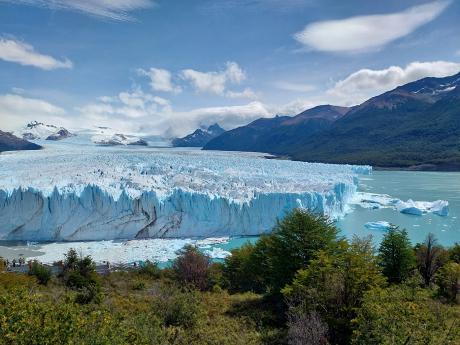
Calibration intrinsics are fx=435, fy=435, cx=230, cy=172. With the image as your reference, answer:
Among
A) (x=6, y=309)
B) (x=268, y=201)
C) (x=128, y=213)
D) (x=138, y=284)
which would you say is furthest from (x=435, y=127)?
(x=6, y=309)

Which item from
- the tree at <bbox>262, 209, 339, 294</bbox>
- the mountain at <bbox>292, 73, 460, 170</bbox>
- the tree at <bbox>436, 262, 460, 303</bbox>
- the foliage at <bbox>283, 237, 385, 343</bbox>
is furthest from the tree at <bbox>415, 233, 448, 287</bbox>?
the mountain at <bbox>292, 73, 460, 170</bbox>

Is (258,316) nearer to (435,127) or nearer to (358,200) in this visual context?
(358,200)

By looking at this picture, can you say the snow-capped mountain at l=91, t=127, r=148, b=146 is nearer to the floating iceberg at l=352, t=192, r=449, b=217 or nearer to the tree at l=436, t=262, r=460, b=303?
the floating iceberg at l=352, t=192, r=449, b=217

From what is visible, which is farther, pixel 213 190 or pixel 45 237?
pixel 213 190

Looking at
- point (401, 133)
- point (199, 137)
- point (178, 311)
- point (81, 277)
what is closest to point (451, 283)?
point (178, 311)

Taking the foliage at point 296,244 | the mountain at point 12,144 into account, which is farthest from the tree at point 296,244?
the mountain at point 12,144

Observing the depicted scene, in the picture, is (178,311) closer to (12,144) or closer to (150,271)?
(150,271)

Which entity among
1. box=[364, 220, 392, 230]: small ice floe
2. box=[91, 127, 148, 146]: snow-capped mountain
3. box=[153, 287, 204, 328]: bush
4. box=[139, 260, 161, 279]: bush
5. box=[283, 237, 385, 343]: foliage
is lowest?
box=[139, 260, 161, 279]: bush
